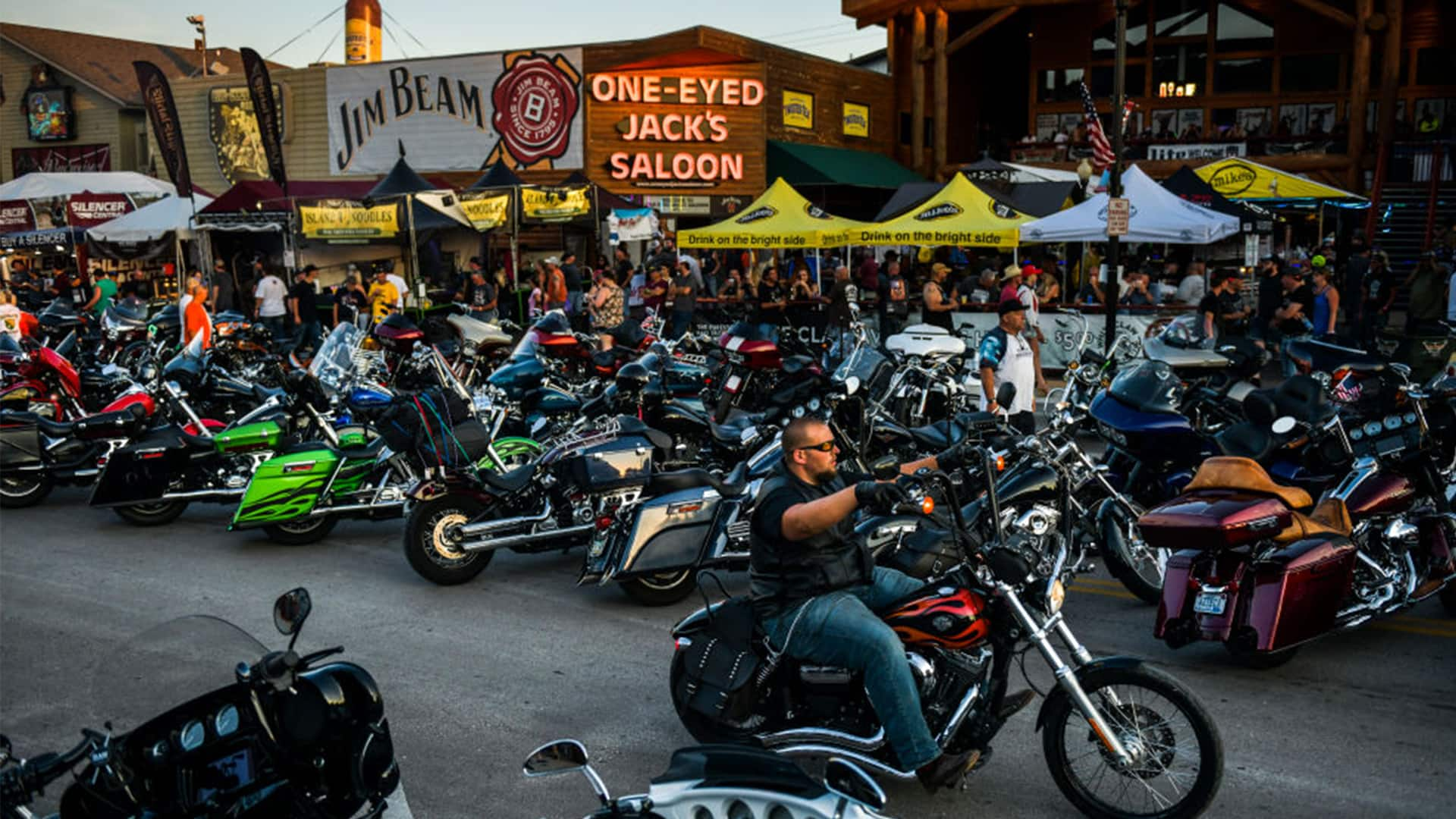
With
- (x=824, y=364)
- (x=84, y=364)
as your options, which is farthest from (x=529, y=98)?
(x=824, y=364)

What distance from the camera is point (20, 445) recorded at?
11508 millimetres

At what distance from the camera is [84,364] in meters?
16.3

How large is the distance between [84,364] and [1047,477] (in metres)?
13.5

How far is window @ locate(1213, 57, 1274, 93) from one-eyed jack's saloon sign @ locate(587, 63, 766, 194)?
44.1 ft

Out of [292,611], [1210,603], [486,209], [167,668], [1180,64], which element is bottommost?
[1210,603]

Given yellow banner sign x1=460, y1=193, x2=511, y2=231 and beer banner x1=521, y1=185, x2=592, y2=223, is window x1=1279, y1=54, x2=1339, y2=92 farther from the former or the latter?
yellow banner sign x1=460, y1=193, x2=511, y2=231

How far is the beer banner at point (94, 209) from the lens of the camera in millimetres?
31188

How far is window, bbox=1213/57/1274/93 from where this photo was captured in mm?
35062

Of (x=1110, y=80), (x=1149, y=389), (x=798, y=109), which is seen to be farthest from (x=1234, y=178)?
(x=1149, y=389)

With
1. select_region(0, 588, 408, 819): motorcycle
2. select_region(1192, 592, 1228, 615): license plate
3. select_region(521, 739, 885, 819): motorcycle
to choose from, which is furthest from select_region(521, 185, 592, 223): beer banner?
select_region(521, 739, 885, 819): motorcycle

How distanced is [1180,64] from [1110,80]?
1.95 meters

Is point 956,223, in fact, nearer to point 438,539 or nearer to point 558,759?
point 438,539

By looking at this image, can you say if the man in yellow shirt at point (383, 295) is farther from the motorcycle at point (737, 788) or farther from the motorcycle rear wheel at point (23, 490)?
the motorcycle at point (737, 788)

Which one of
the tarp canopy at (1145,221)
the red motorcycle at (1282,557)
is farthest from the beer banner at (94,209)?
the red motorcycle at (1282,557)
